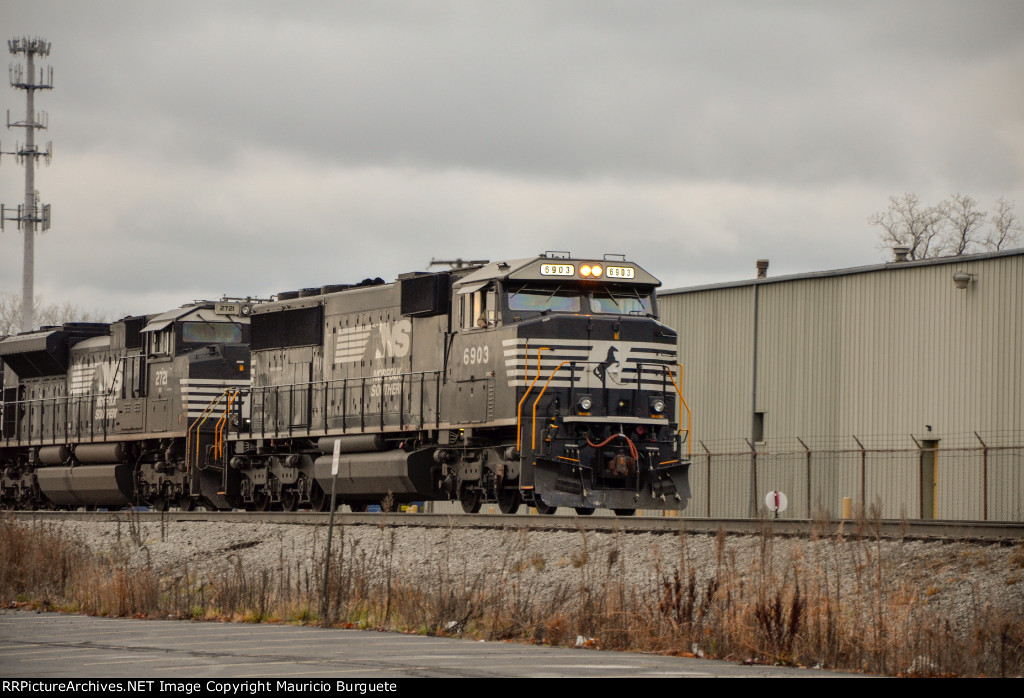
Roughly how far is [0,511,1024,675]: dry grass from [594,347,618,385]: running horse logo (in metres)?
3.24

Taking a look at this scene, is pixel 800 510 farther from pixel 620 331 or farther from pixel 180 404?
pixel 180 404

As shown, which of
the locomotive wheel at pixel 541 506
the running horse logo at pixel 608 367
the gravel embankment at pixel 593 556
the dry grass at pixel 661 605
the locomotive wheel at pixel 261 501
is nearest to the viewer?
the dry grass at pixel 661 605

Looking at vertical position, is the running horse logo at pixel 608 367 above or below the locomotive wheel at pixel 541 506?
above

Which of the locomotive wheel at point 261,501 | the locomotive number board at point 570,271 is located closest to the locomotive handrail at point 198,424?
the locomotive wheel at point 261,501

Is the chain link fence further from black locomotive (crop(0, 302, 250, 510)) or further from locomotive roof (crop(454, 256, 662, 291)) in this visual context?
black locomotive (crop(0, 302, 250, 510))

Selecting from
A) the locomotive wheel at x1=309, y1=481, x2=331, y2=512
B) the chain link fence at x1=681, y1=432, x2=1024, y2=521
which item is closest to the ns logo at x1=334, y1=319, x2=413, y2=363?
the locomotive wheel at x1=309, y1=481, x2=331, y2=512

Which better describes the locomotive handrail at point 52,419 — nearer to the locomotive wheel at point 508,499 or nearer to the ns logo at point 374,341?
the ns logo at point 374,341

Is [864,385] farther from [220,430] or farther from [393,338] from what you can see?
[220,430]

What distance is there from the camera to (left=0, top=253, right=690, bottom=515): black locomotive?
2019 centimetres

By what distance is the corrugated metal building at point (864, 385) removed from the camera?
2758 centimetres

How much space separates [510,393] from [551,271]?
1.98 metres

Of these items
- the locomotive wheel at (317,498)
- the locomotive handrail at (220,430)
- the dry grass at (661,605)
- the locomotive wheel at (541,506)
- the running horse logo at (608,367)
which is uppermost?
the running horse logo at (608,367)

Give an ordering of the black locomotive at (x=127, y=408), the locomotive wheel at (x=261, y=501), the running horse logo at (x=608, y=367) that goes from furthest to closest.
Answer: the black locomotive at (x=127, y=408) → the locomotive wheel at (x=261, y=501) → the running horse logo at (x=608, y=367)

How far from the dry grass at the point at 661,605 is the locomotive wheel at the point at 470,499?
2162 millimetres
